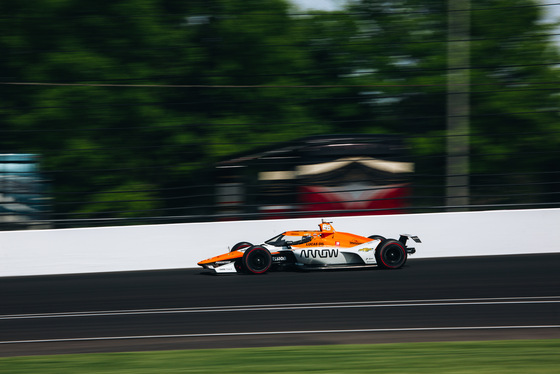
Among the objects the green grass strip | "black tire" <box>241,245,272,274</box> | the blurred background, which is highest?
the blurred background

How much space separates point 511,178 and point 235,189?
5.03 meters

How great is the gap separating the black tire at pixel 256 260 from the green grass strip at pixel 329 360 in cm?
392

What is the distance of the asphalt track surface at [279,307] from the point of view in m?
6.28

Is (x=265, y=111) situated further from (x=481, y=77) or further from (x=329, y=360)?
(x=329, y=360)

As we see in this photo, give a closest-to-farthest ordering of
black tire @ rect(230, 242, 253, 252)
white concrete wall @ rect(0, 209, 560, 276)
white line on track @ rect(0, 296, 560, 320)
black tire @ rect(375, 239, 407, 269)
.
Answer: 1. white line on track @ rect(0, 296, 560, 320)
2. black tire @ rect(375, 239, 407, 269)
3. black tire @ rect(230, 242, 253, 252)
4. white concrete wall @ rect(0, 209, 560, 276)

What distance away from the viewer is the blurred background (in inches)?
476

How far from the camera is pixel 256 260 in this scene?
9.80 meters

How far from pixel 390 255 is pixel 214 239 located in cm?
281

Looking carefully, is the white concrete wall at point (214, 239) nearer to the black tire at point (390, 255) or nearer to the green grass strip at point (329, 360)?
the black tire at point (390, 255)

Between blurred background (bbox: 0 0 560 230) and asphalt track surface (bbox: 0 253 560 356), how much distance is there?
210 cm

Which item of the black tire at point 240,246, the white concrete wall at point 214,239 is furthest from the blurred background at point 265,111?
the black tire at point 240,246

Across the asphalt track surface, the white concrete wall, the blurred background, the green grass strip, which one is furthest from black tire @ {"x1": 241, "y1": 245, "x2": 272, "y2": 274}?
the green grass strip

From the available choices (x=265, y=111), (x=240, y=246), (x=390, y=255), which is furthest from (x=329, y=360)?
(x=265, y=111)

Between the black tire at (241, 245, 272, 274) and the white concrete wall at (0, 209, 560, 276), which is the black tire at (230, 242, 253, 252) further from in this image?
the white concrete wall at (0, 209, 560, 276)
